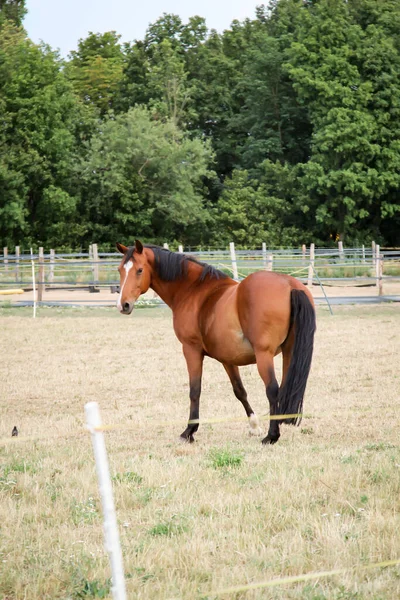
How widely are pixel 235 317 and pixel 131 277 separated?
1.09 metres

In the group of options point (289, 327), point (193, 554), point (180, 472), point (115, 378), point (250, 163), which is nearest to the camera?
point (193, 554)

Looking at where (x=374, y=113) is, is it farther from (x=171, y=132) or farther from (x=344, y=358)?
(x=344, y=358)

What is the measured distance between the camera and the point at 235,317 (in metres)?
7.27

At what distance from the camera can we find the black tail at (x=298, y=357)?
22.3 feet

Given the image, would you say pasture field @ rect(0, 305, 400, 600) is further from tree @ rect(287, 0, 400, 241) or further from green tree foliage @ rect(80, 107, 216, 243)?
tree @ rect(287, 0, 400, 241)

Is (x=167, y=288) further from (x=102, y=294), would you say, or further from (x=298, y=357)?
(x=102, y=294)

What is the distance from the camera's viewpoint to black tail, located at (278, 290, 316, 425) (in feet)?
22.3

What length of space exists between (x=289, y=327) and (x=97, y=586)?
3.75 meters

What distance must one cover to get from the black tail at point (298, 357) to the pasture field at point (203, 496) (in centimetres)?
35

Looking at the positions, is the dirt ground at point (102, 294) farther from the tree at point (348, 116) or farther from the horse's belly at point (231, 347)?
the horse's belly at point (231, 347)

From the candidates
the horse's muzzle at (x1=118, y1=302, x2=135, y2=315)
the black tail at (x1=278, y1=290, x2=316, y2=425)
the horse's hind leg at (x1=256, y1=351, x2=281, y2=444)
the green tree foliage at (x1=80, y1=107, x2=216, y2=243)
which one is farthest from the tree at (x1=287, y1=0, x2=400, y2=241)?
the horse's hind leg at (x1=256, y1=351, x2=281, y2=444)

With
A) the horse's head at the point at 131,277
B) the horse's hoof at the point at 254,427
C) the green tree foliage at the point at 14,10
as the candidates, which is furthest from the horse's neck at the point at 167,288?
the green tree foliage at the point at 14,10

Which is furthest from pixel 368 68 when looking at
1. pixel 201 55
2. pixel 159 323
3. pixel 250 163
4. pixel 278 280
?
→ pixel 278 280

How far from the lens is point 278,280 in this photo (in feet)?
23.6
